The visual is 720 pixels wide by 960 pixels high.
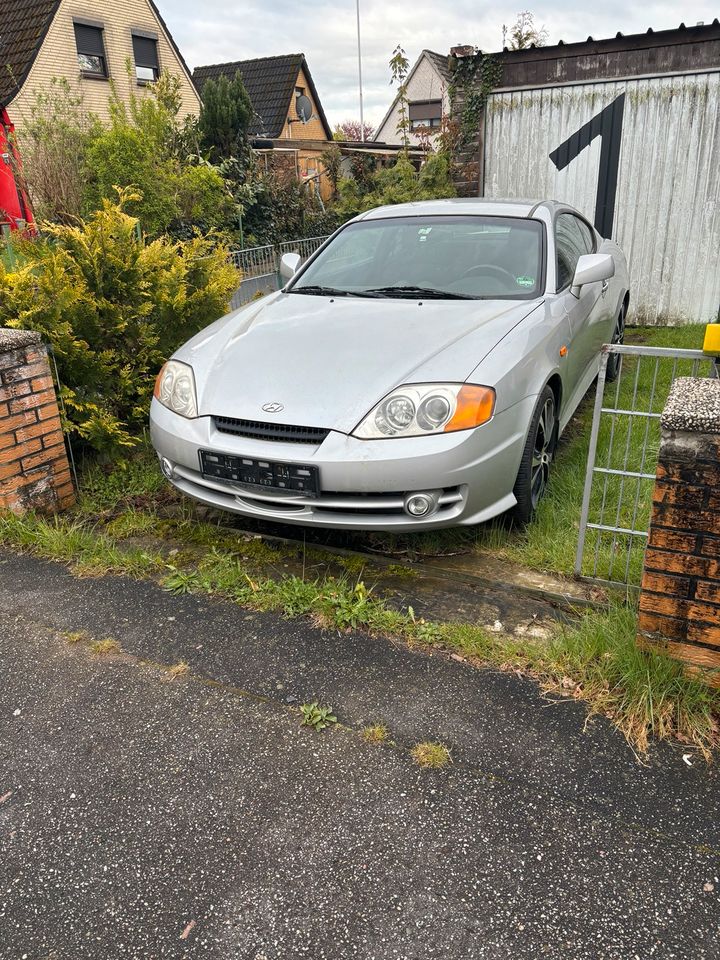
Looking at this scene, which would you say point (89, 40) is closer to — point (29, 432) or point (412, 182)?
point (412, 182)

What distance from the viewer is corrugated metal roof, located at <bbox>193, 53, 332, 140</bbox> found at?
30938 millimetres

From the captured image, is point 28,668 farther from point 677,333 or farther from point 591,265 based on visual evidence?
point 677,333

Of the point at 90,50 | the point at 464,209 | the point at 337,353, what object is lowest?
the point at 337,353

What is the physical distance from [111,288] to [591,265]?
9.37ft

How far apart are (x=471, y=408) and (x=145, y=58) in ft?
84.6

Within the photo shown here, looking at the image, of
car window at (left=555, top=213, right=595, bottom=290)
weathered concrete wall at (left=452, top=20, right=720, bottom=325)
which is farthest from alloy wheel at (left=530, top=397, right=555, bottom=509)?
weathered concrete wall at (left=452, top=20, right=720, bottom=325)

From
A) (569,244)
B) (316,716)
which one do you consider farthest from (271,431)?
(569,244)

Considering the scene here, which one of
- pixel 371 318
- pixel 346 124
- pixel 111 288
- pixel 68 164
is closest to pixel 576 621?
pixel 371 318

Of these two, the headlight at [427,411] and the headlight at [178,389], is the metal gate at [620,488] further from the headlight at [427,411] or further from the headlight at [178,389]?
the headlight at [178,389]

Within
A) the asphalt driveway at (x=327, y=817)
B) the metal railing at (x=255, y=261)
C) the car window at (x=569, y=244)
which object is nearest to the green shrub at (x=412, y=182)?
the metal railing at (x=255, y=261)

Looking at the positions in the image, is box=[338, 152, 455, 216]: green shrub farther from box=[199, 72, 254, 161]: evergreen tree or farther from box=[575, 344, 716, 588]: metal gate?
box=[199, 72, 254, 161]: evergreen tree

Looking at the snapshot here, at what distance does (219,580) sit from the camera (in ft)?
11.0

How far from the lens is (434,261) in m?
4.23

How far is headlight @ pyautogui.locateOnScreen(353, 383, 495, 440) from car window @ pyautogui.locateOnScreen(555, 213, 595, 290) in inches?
57.6
